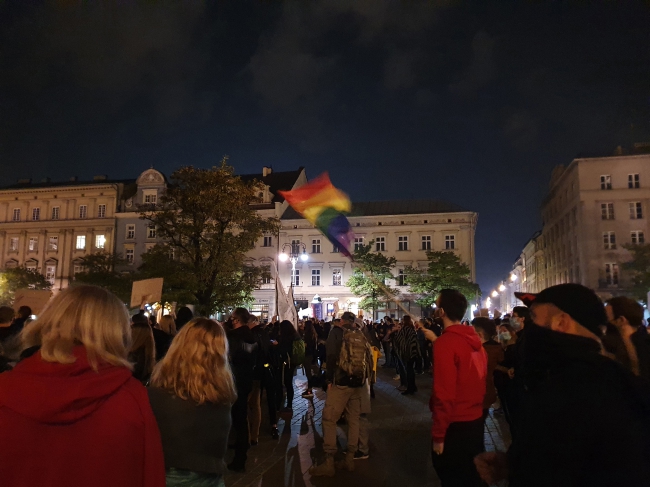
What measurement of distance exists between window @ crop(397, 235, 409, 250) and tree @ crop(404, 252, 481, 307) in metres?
5.57

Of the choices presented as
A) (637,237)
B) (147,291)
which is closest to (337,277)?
(637,237)

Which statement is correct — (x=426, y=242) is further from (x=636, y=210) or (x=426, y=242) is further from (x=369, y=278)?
(x=636, y=210)

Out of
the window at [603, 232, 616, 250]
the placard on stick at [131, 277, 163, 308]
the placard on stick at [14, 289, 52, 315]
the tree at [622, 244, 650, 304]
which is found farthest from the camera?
the window at [603, 232, 616, 250]

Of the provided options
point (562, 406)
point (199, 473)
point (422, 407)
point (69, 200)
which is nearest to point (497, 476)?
point (562, 406)

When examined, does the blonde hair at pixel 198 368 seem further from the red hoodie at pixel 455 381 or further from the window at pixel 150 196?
the window at pixel 150 196

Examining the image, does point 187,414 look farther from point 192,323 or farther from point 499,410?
point 499,410

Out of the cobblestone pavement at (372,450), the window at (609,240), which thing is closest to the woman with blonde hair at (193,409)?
the cobblestone pavement at (372,450)

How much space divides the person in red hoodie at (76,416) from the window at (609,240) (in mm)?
52472

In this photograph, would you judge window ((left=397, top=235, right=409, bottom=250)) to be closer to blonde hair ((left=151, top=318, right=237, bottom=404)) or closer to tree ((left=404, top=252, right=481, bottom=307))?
tree ((left=404, top=252, right=481, bottom=307))

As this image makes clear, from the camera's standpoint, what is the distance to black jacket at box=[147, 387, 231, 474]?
9.32 ft

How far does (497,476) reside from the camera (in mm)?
2449

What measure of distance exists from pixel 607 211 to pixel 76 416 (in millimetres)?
53982

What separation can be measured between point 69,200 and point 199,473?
212 ft

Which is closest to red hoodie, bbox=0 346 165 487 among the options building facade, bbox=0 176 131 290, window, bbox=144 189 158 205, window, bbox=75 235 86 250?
window, bbox=144 189 158 205
